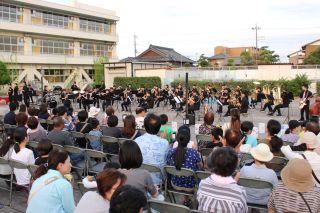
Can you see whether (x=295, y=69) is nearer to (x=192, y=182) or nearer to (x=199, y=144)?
(x=199, y=144)

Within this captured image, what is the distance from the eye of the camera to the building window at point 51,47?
40.9 m

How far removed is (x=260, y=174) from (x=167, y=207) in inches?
58.2

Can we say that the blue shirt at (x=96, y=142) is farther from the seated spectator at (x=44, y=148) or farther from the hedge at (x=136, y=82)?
the hedge at (x=136, y=82)

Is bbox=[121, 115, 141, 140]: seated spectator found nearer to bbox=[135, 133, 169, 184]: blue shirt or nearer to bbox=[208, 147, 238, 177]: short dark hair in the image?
bbox=[135, 133, 169, 184]: blue shirt

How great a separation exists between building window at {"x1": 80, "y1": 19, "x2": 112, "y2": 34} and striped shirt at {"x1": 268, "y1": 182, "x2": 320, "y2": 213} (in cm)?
4589

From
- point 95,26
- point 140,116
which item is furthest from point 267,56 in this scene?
point 140,116

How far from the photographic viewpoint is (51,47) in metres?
42.8

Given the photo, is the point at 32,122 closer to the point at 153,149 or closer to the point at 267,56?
the point at 153,149

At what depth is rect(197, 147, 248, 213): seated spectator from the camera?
3.26 metres

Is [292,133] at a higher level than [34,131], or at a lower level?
lower

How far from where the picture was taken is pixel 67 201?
3.48m

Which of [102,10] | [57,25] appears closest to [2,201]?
[57,25]

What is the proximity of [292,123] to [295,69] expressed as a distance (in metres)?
23.0

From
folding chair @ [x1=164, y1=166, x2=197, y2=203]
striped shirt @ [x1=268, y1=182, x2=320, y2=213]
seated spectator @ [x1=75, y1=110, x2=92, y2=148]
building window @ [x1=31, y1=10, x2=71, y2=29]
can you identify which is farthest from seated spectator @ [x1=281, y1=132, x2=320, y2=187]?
building window @ [x1=31, y1=10, x2=71, y2=29]
